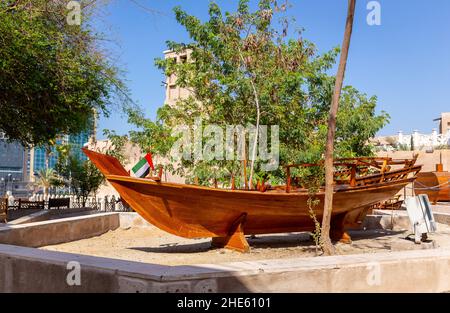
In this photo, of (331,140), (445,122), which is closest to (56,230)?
(331,140)

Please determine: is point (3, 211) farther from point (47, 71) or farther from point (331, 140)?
point (331, 140)

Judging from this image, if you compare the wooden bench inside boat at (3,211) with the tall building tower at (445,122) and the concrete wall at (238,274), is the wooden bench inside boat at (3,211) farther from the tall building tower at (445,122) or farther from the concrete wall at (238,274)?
the tall building tower at (445,122)

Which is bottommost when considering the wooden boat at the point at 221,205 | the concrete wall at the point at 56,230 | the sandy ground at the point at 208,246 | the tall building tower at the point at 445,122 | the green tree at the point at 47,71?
the sandy ground at the point at 208,246

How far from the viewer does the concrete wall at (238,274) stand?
184 inches

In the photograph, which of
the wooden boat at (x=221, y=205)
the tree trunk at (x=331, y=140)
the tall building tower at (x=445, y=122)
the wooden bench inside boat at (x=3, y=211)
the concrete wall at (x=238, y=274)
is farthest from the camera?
the tall building tower at (x=445, y=122)

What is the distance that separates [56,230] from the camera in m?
9.73

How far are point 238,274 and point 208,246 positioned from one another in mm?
4729

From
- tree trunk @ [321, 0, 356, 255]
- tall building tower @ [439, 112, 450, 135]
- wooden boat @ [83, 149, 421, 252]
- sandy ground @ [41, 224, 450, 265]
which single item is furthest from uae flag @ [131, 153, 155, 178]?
tall building tower @ [439, 112, 450, 135]

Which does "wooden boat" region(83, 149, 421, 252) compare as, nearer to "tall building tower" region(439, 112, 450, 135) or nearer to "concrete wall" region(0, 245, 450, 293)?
"concrete wall" region(0, 245, 450, 293)

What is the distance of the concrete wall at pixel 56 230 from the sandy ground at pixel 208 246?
0.25 m

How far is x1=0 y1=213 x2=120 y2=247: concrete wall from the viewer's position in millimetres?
8539

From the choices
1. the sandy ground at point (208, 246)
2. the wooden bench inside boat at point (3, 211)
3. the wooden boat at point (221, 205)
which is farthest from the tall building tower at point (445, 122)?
the wooden bench inside boat at point (3, 211)
